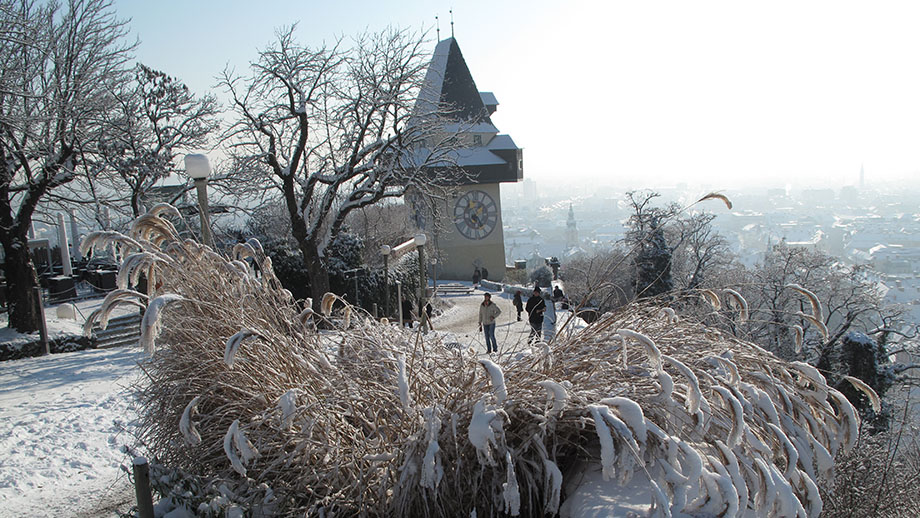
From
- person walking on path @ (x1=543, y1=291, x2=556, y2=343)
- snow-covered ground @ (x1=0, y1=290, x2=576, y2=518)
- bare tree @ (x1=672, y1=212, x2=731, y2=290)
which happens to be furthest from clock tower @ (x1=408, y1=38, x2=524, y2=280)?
snow-covered ground @ (x1=0, y1=290, x2=576, y2=518)

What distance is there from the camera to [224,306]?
279 centimetres

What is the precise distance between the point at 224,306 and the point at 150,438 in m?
0.90

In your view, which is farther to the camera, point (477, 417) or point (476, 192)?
point (476, 192)

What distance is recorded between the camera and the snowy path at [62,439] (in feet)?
13.2

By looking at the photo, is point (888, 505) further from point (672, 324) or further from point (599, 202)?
point (599, 202)

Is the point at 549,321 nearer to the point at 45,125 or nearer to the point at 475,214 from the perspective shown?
the point at 45,125

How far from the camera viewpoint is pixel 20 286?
32.9 ft

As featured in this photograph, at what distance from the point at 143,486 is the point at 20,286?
9.63 meters

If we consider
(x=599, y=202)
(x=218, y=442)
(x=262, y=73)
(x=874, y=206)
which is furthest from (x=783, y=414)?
(x=599, y=202)

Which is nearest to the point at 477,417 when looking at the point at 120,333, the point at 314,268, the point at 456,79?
the point at 314,268

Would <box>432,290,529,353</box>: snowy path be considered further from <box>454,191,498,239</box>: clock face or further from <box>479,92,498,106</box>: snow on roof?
<box>479,92,498,106</box>: snow on roof

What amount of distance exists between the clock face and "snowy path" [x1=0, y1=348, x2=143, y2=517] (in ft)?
89.3

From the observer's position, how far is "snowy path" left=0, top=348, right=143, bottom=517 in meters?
4.02

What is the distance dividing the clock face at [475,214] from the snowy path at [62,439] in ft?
89.3
